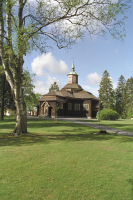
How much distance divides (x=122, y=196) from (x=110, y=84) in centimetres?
5473

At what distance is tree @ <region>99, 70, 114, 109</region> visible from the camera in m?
54.4

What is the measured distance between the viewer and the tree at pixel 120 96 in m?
58.3

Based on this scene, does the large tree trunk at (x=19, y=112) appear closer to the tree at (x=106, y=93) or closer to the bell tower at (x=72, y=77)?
the bell tower at (x=72, y=77)

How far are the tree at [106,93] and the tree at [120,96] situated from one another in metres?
5.38

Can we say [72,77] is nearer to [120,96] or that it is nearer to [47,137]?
[120,96]

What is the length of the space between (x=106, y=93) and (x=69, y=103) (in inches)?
804

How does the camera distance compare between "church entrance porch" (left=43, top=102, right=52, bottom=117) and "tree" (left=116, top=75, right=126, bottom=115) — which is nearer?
"church entrance porch" (left=43, top=102, right=52, bottom=117)

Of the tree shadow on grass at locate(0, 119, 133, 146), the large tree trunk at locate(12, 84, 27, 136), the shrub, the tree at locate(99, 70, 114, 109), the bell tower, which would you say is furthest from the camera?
the tree at locate(99, 70, 114, 109)

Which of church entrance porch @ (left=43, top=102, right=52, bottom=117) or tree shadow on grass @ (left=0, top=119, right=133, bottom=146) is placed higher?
church entrance porch @ (left=43, top=102, right=52, bottom=117)

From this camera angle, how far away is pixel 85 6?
34.0 ft

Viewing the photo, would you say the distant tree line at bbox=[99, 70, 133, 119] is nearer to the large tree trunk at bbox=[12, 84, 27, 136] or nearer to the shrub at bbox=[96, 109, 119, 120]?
the shrub at bbox=[96, 109, 119, 120]

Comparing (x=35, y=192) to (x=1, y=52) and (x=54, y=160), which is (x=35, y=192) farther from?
(x=1, y=52)

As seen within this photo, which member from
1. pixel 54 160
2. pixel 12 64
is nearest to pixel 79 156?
pixel 54 160

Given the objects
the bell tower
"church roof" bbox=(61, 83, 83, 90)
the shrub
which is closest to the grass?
the shrub
